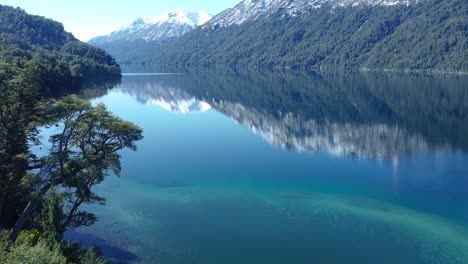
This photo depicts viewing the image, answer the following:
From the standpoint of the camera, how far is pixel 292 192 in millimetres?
45219

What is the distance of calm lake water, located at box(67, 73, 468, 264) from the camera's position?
32.8 metres

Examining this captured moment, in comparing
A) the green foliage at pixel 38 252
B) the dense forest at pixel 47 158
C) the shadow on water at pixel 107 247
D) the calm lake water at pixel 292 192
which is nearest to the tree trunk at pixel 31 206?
the dense forest at pixel 47 158

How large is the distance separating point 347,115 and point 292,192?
2011 inches

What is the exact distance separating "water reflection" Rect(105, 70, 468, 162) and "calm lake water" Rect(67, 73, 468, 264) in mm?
484

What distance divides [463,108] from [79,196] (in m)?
88.5

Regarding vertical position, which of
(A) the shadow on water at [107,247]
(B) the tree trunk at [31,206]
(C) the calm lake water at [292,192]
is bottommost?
(C) the calm lake water at [292,192]

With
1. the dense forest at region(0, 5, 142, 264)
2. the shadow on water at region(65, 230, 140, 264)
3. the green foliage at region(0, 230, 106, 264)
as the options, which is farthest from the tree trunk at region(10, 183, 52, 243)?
the shadow on water at region(65, 230, 140, 264)

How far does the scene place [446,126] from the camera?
77.8m

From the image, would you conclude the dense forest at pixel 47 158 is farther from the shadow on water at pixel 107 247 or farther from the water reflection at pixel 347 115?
the water reflection at pixel 347 115

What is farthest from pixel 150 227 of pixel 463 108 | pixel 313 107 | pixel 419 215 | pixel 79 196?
pixel 463 108

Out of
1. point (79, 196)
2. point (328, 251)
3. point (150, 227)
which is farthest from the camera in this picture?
point (150, 227)

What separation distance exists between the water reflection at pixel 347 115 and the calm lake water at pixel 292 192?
484 millimetres

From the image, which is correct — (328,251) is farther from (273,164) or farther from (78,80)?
(78,80)

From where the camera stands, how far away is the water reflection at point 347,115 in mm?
65750
